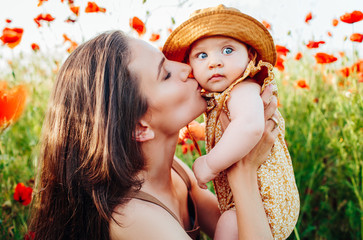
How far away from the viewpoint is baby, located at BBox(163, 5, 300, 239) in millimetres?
1357

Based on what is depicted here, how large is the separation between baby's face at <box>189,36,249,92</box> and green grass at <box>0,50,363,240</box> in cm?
97

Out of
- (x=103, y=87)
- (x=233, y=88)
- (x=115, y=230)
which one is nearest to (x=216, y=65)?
(x=233, y=88)


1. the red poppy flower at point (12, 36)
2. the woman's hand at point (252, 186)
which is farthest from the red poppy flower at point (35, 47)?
the woman's hand at point (252, 186)

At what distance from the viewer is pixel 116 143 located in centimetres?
141

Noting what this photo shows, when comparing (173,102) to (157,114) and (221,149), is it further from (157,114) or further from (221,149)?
(221,149)

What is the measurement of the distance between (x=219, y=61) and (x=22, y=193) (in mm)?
1275

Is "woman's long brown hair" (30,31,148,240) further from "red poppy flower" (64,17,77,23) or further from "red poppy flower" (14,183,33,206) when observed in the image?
"red poppy flower" (64,17,77,23)

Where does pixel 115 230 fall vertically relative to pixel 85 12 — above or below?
below

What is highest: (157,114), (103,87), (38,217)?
(103,87)

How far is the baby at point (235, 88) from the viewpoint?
4.45ft

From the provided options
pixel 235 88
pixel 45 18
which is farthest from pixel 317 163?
pixel 45 18

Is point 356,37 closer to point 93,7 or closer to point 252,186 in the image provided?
point 252,186

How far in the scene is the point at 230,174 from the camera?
1535mm

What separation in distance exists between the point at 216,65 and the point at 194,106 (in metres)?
0.22
